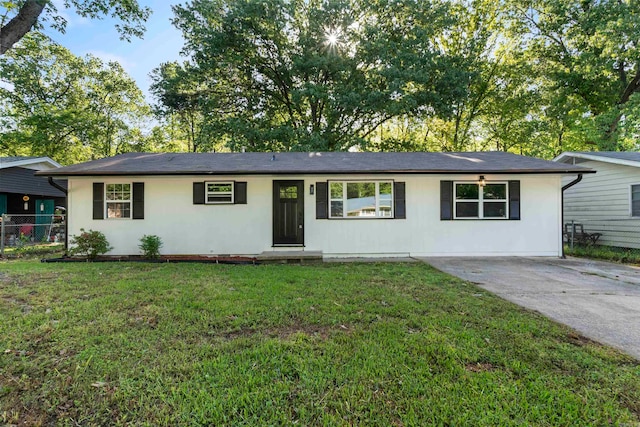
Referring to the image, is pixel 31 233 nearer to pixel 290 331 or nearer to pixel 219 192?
pixel 219 192

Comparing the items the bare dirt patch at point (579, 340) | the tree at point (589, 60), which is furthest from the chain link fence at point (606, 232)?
the bare dirt patch at point (579, 340)

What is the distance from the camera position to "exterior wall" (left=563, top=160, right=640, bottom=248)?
937 centimetres

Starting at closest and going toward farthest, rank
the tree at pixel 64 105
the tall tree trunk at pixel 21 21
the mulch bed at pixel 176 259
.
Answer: the tall tree trunk at pixel 21 21 < the mulch bed at pixel 176 259 < the tree at pixel 64 105

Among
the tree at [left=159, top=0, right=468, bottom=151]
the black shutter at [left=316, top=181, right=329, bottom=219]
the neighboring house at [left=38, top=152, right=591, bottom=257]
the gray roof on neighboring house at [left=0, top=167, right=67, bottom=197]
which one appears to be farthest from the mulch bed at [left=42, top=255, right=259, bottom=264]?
the tree at [left=159, top=0, right=468, bottom=151]

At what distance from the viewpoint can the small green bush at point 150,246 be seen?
7.86m

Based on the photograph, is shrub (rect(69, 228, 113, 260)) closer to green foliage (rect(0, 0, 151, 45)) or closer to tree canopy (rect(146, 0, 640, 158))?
green foliage (rect(0, 0, 151, 45))

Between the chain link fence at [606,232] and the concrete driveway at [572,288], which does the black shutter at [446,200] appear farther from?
the chain link fence at [606,232]

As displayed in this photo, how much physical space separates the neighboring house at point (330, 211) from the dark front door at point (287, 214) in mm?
29

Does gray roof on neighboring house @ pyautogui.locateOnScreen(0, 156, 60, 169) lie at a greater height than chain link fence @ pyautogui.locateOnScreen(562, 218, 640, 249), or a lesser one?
greater

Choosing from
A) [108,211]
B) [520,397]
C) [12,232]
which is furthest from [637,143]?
[12,232]

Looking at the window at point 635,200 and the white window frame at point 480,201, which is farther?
the window at point 635,200

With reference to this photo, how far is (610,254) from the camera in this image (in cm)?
842

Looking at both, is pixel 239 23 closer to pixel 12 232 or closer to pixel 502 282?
pixel 12 232

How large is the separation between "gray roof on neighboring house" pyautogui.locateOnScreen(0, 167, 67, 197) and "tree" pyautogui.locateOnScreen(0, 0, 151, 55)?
320 inches
